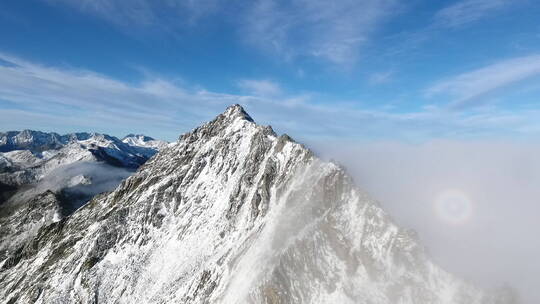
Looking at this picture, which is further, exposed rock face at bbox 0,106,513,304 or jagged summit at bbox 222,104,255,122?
jagged summit at bbox 222,104,255,122

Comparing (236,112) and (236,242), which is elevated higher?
(236,112)

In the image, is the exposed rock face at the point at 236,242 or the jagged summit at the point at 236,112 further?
the jagged summit at the point at 236,112

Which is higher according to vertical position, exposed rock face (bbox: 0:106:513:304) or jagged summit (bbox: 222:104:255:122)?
jagged summit (bbox: 222:104:255:122)

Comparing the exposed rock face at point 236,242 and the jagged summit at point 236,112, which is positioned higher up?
the jagged summit at point 236,112

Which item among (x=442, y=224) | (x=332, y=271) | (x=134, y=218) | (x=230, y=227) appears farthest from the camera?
(x=442, y=224)

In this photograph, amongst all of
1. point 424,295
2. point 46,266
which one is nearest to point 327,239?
point 424,295

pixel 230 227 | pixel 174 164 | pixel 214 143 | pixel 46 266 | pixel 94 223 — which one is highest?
pixel 214 143

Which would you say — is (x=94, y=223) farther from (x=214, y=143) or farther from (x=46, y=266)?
(x=214, y=143)

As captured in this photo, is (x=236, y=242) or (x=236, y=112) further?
(x=236, y=112)
